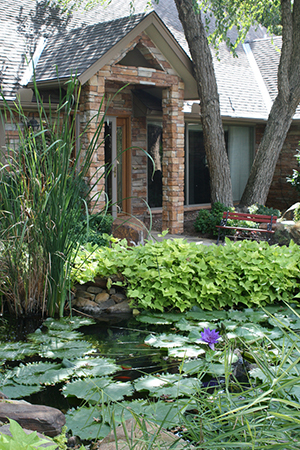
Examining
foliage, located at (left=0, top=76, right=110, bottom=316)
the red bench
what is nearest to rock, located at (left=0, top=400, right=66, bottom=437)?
foliage, located at (left=0, top=76, right=110, bottom=316)

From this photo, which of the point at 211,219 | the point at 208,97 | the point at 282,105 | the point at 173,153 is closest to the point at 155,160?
the point at 173,153

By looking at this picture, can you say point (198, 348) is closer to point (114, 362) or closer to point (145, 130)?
point (114, 362)

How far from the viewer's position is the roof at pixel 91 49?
8688 millimetres

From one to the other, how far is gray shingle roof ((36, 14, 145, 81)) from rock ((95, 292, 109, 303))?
4287 mm

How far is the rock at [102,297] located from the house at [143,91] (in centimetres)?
144

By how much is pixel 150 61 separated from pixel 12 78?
2650 mm

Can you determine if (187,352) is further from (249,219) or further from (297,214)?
(297,214)

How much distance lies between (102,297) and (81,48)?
571 cm

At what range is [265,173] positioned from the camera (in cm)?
1123

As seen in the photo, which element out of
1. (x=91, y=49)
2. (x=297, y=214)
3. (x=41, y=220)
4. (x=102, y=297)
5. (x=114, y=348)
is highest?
(x=91, y=49)

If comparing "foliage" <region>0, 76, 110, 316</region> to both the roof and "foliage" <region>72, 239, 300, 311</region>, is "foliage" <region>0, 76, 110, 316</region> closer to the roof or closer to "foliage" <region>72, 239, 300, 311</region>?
"foliage" <region>72, 239, 300, 311</region>

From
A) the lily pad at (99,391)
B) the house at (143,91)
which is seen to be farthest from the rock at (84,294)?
the lily pad at (99,391)

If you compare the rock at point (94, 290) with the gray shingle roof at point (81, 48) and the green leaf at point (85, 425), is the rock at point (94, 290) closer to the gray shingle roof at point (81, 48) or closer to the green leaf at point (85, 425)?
the green leaf at point (85, 425)

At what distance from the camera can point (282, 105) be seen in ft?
35.8
